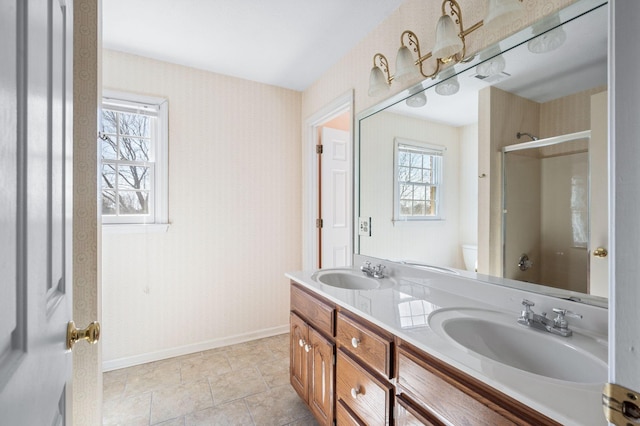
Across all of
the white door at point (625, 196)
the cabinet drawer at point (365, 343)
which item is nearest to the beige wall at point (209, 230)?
the cabinet drawer at point (365, 343)

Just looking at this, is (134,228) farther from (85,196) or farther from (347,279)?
(347,279)

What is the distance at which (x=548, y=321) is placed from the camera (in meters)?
0.94

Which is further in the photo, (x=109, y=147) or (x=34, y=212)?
(x=109, y=147)

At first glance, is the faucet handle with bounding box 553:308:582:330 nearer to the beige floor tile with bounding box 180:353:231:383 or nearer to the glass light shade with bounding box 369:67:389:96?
the glass light shade with bounding box 369:67:389:96

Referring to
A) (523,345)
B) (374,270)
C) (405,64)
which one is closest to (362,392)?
(523,345)

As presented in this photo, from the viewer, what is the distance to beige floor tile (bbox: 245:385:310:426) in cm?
167

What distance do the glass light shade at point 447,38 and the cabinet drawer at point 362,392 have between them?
1.42 meters

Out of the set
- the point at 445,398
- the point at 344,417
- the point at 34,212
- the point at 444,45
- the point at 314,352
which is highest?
the point at 444,45

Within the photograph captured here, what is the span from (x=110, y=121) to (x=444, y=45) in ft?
8.03

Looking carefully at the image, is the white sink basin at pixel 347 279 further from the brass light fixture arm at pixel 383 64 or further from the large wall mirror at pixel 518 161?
the brass light fixture arm at pixel 383 64

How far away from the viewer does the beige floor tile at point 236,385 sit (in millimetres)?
1876

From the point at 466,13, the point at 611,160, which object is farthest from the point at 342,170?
the point at 611,160

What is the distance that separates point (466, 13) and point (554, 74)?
52 centimetres

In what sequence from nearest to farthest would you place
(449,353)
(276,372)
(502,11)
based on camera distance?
1. (449,353)
2. (502,11)
3. (276,372)
